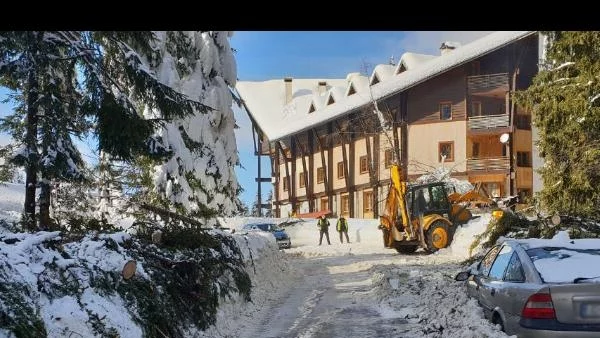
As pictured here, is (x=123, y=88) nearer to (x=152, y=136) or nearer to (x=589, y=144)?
(x=152, y=136)

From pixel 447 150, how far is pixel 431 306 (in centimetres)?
3188

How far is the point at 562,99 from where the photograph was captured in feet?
61.5

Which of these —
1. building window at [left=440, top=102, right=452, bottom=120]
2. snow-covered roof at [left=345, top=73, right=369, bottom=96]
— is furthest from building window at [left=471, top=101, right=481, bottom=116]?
snow-covered roof at [left=345, top=73, right=369, bottom=96]

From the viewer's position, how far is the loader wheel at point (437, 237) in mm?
24219

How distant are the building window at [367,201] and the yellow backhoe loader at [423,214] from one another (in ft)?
69.9

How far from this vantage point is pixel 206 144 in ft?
84.5

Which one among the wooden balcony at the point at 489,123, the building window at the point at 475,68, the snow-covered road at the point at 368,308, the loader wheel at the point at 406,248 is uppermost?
the building window at the point at 475,68

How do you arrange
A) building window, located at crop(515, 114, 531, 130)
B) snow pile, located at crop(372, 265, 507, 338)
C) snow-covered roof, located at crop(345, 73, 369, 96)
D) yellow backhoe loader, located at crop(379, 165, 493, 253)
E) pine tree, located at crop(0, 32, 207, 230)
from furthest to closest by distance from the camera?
snow-covered roof, located at crop(345, 73, 369, 96) → building window, located at crop(515, 114, 531, 130) → yellow backhoe loader, located at crop(379, 165, 493, 253) → pine tree, located at crop(0, 32, 207, 230) → snow pile, located at crop(372, 265, 507, 338)

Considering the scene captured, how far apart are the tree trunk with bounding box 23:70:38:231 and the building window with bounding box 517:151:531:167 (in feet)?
109

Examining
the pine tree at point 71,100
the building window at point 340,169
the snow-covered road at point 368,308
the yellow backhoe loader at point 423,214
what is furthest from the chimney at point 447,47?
the pine tree at point 71,100

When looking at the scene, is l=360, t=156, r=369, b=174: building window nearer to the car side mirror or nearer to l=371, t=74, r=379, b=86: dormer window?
l=371, t=74, r=379, b=86: dormer window

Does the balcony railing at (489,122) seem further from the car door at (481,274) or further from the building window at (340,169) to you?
the car door at (481,274)

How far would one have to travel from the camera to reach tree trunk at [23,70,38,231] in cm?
1244
